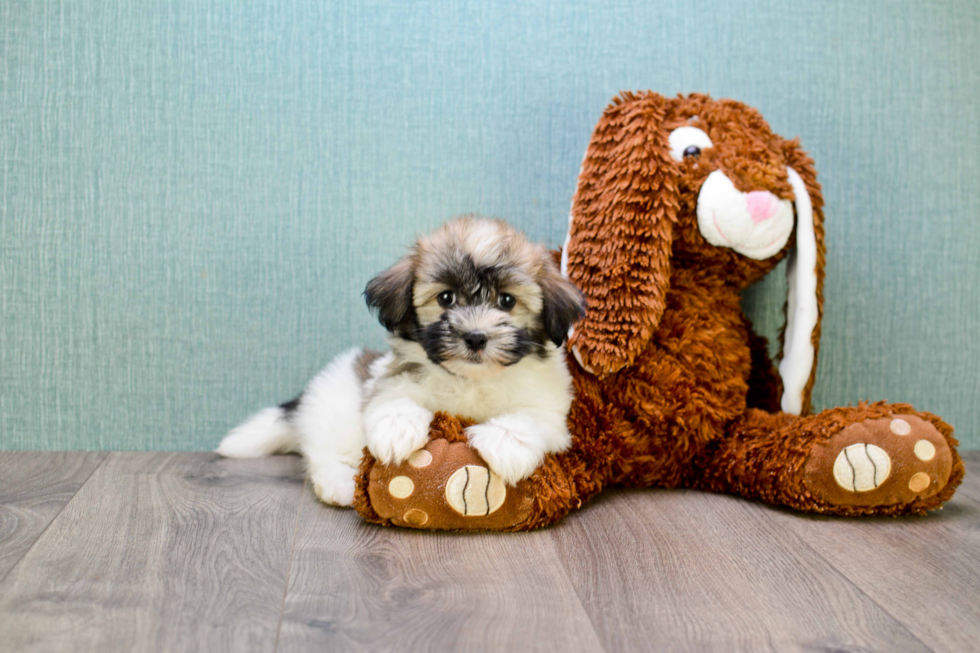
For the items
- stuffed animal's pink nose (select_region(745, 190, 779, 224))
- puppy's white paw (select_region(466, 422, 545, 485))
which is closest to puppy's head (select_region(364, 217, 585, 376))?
puppy's white paw (select_region(466, 422, 545, 485))

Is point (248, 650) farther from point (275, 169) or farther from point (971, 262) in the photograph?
point (971, 262)

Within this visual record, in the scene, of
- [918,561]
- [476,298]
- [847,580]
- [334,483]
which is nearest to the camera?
[847,580]

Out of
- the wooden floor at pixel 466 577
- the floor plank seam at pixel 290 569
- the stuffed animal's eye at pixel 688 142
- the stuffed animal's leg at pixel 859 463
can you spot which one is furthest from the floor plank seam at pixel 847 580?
the floor plank seam at pixel 290 569

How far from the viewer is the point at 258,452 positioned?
7.50 feet

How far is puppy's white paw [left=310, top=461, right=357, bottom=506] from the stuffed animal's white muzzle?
42.1 inches

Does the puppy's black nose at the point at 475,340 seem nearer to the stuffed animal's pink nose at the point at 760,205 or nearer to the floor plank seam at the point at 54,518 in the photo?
the stuffed animal's pink nose at the point at 760,205

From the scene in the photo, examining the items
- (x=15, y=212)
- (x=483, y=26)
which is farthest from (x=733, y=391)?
(x=15, y=212)

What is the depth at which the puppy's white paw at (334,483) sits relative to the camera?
6.10ft

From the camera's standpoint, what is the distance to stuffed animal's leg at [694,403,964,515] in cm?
178

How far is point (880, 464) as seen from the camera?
1.78m

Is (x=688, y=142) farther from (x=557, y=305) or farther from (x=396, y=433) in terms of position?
(x=396, y=433)

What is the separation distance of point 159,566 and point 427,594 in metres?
0.53

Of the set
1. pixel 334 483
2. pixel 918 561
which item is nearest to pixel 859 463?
pixel 918 561

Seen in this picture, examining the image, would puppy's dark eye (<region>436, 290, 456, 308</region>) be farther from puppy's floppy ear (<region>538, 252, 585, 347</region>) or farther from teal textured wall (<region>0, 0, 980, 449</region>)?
teal textured wall (<region>0, 0, 980, 449</region>)
